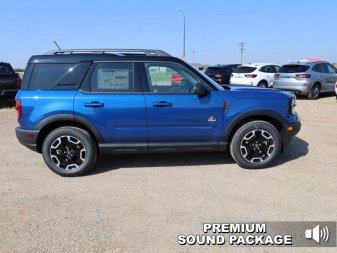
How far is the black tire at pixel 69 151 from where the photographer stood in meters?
4.71

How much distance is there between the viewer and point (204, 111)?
4.79 meters

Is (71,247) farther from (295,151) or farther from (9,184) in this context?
(295,151)

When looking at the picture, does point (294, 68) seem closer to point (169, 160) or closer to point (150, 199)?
point (169, 160)

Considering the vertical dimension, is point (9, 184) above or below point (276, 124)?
below

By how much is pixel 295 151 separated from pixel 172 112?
2.63 meters

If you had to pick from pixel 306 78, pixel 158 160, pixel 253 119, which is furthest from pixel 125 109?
pixel 306 78

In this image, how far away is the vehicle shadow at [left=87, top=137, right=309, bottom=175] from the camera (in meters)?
5.29

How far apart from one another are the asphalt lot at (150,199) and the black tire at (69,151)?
6.5 inches

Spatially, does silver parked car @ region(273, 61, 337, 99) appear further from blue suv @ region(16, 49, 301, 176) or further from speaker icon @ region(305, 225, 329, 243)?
speaker icon @ region(305, 225, 329, 243)

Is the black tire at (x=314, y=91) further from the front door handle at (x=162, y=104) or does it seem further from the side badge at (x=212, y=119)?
the front door handle at (x=162, y=104)

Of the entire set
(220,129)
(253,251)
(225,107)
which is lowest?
(253,251)

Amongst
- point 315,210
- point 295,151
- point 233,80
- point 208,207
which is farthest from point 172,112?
point 233,80

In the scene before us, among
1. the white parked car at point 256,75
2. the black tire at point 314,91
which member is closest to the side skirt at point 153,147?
the black tire at point 314,91

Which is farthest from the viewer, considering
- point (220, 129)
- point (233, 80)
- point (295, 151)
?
→ point (233, 80)
